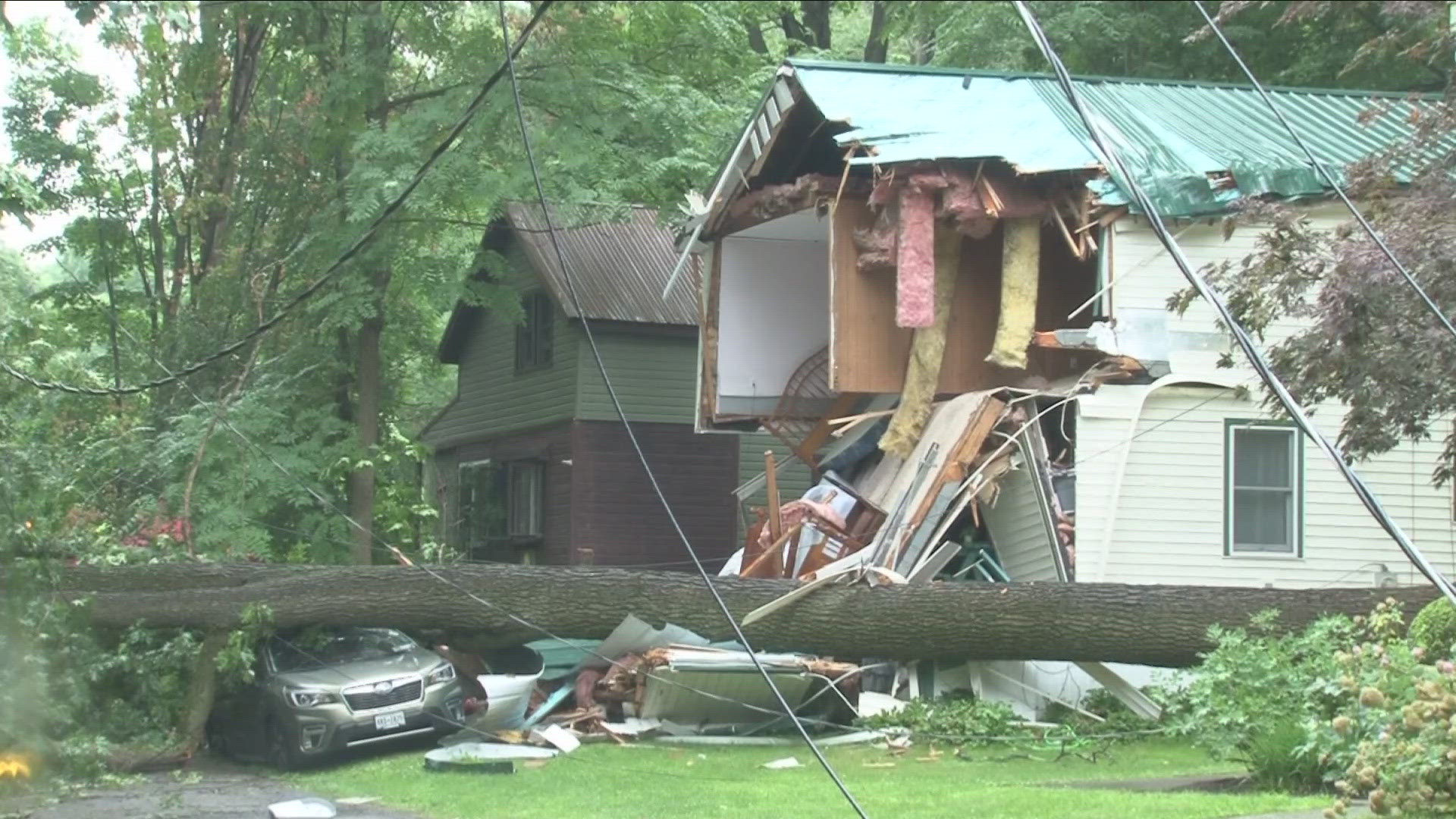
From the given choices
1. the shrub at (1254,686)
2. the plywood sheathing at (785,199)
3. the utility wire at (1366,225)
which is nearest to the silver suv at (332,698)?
the plywood sheathing at (785,199)

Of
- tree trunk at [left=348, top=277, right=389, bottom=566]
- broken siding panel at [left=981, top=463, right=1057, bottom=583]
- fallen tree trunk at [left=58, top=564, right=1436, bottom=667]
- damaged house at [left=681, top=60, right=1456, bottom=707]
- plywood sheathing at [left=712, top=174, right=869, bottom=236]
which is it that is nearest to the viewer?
fallen tree trunk at [left=58, top=564, right=1436, bottom=667]

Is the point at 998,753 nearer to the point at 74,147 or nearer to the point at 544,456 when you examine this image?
the point at 544,456

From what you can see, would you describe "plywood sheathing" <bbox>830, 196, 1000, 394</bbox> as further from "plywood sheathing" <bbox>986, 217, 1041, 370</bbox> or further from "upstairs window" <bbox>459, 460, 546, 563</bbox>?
"upstairs window" <bbox>459, 460, 546, 563</bbox>

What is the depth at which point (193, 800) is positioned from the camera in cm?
1297

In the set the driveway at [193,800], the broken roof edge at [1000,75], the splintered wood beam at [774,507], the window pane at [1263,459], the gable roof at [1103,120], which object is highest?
the broken roof edge at [1000,75]

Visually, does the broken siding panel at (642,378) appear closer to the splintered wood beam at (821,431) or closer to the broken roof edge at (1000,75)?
the splintered wood beam at (821,431)

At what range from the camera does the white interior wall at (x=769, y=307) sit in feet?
67.9

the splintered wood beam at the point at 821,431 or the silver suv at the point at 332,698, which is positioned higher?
the splintered wood beam at the point at 821,431

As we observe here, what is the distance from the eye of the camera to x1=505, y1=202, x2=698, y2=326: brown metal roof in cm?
2584

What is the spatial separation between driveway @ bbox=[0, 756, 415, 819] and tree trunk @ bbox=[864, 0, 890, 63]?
21066 mm

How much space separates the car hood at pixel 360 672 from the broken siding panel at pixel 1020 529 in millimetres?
5833

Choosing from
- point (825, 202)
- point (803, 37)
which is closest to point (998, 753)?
point (825, 202)

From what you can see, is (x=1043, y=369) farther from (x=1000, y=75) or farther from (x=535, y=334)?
(x=535, y=334)

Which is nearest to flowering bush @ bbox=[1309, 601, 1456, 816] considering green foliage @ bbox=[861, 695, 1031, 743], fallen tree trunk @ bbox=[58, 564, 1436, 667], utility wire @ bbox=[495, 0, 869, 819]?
utility wire @ bbox=[495, 0, 869, 819]
